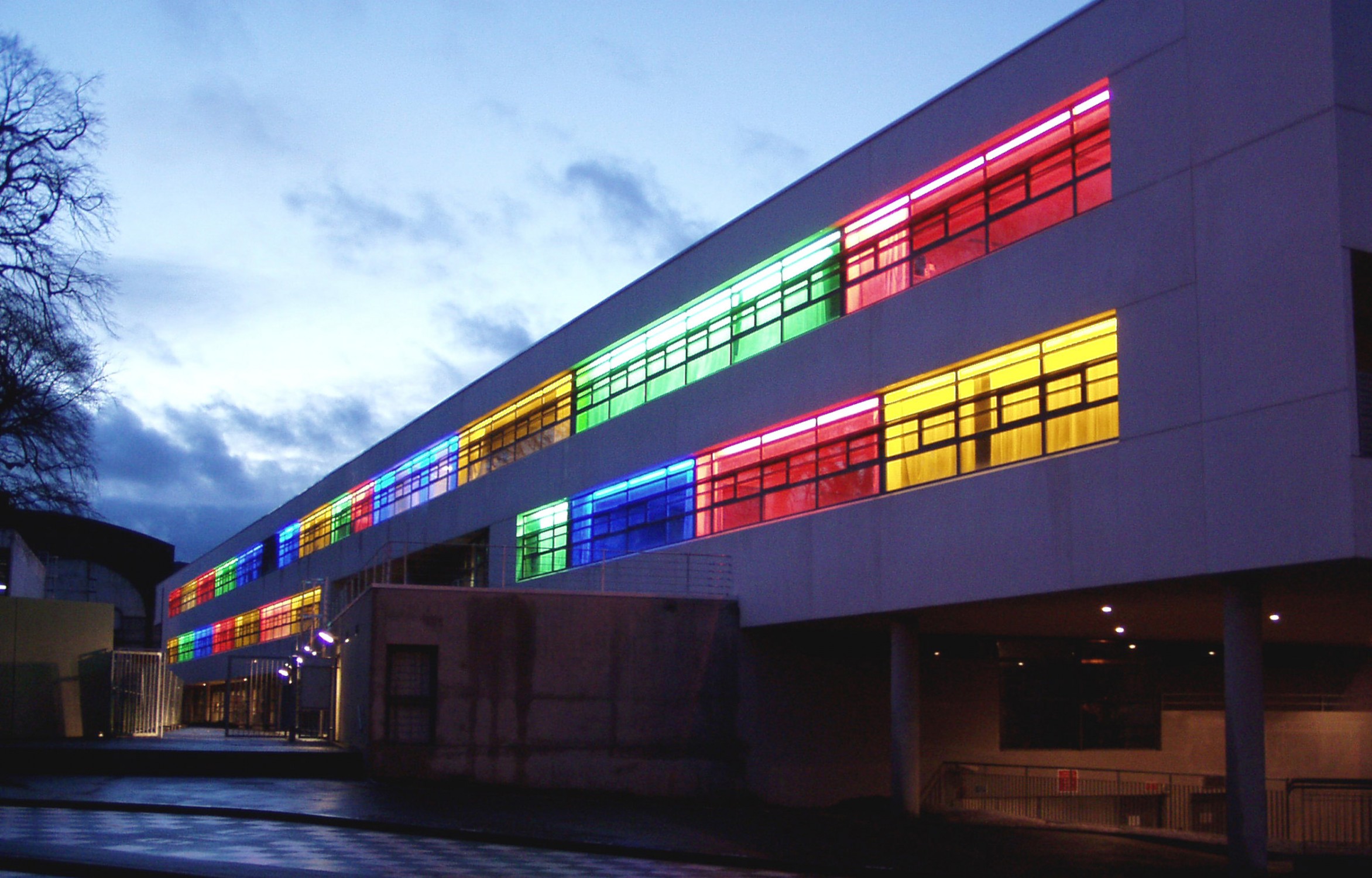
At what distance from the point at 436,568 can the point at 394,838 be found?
29.4 m

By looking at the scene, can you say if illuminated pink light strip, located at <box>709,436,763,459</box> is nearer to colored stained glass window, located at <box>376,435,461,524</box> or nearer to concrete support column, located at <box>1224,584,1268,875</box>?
concrete support column, located at <box>1224,584,1268,875</box>

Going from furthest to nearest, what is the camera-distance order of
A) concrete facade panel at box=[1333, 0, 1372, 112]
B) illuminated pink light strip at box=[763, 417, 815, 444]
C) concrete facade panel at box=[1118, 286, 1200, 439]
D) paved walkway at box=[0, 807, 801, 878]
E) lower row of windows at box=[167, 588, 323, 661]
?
lower row of windows at box=[167, 588, 323, 661], illuminated pink light strip at box=[763, 417, 815, 444], concrete facade panel at box=[1118, 286, 1200, 439], concrete facade panel at box=[1333, 0, 1372, 112], paved walkway at box=[0, 807, 801, 878]

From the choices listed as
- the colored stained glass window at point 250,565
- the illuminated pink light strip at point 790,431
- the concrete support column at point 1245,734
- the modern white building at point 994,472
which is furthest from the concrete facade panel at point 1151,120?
the colored stained glass window at point 250,565

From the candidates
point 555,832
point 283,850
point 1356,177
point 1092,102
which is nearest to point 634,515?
point 555,832

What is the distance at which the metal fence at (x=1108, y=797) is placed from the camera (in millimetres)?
27484

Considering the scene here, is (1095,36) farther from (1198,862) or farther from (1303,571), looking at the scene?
(1198,862)

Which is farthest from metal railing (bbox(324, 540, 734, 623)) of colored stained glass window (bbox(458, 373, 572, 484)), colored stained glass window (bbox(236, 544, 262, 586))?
colored stained glass window (bbox(236, 544, 262, 586))

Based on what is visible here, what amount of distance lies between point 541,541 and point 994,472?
707 inches

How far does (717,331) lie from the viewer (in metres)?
29.4

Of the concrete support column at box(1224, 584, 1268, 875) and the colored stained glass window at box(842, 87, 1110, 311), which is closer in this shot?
the concrete support column at box(1224, 584, 1268, 875)

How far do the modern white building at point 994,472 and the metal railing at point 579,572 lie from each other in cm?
15

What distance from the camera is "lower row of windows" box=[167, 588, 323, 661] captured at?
187 feet

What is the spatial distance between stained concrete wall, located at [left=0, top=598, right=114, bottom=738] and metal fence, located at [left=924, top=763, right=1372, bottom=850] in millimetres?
19764

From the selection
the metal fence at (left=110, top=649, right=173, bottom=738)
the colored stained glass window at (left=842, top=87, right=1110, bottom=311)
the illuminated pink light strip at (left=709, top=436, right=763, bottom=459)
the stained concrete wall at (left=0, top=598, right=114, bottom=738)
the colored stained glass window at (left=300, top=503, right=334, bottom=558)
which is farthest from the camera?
the colored stained glass window at (left=300, top=503, right=334, bottom=558)
